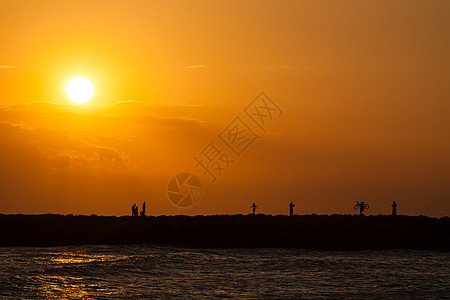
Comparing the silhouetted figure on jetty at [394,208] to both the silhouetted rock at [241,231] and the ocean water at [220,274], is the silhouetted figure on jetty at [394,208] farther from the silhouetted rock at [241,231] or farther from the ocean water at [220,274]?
the ocean water at [220,274]

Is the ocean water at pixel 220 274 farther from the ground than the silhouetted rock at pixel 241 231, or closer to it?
closer to it

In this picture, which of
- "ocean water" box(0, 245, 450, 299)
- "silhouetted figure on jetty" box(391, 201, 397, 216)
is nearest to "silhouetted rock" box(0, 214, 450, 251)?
"silhouetted figure on jetty" box(391, 201, 397, 216)

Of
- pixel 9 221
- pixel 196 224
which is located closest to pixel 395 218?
pixel 196 224

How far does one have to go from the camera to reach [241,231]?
49375 mm

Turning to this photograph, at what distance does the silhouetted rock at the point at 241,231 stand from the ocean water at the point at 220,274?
509cm

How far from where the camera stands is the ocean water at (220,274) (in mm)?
25188

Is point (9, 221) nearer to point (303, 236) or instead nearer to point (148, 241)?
point (148, 241)

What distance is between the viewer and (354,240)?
47281 millimetres

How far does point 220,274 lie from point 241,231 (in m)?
19.1

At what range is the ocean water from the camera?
25.2 m

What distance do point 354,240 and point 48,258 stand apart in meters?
21.6

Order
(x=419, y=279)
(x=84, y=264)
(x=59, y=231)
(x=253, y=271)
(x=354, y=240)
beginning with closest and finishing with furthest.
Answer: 1. (x=419, y=279)
2. (x=253, y=271)
3. (x=84, y=264)
4. (x=354, y=240)
5. (x=59, y=231)

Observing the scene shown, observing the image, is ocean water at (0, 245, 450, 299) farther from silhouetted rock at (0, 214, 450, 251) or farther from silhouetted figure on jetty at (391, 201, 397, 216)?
silhouetted figure on jetty at (391, 201, 397, 216)

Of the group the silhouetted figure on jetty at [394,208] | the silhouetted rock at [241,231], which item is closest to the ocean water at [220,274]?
the silhouetted rock at [241,231]
